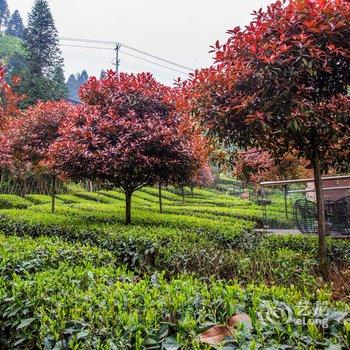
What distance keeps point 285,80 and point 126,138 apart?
3.54 metres

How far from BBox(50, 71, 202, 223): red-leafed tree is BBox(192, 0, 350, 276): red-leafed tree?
244 centimetres

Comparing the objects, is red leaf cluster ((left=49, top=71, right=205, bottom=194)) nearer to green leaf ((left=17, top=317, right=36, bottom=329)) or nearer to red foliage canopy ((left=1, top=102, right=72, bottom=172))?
red foliage canopy ((left=1, top=102, right=72, bottom=172))

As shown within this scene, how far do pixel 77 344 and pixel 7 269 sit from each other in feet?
6.13

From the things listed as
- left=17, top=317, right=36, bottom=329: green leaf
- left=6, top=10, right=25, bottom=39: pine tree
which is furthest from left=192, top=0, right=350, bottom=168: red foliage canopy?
left=6, top=10, right=25, bottom=39: pine tree

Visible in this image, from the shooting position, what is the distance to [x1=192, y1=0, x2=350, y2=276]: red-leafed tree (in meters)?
3.91

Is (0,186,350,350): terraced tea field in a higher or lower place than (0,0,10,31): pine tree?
lower

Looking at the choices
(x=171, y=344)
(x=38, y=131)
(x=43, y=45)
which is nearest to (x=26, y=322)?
(x=171, y=344)

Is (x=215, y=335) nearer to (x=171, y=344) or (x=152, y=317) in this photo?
(x=171, y=344)

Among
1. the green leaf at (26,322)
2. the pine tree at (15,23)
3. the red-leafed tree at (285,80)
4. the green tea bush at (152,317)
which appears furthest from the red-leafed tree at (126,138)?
the pine tree at (15,23)

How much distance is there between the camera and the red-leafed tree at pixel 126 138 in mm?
6770

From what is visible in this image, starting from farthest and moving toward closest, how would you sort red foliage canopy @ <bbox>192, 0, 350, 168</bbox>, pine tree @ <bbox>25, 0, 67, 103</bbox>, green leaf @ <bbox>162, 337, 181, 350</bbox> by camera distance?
pine tree @ <bbox>25, 0, 67, 103</bbox> → red foliage canopy @ <bbox>192, 0, 350, 168</bbox> → green leaf @ <bbox>162, 337, 181, 350</bbox>

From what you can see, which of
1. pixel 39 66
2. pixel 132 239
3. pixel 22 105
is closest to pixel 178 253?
pixel 132 239

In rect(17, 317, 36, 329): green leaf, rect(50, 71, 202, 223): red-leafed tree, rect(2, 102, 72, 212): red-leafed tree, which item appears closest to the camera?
rect(17, 317, 36, 329): green leaf

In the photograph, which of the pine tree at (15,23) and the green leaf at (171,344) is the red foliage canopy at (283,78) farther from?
the pine tree at (15,23)
